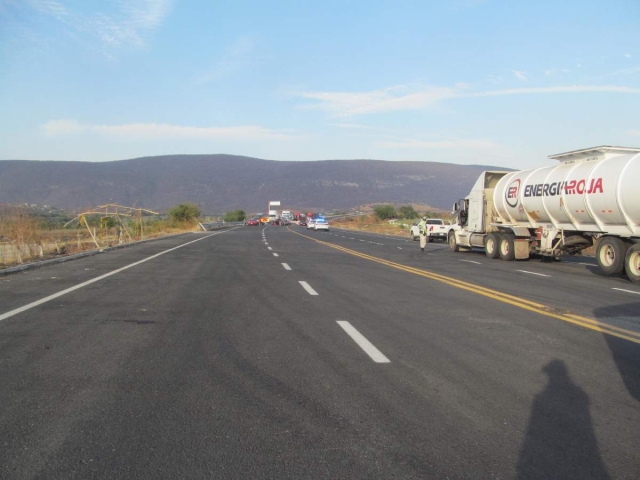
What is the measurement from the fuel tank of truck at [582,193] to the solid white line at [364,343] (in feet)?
38.2

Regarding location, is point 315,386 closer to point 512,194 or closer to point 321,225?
point 512,194

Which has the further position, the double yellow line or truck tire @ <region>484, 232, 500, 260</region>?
truck tire @ <region>484, 232, 500, 260</region>

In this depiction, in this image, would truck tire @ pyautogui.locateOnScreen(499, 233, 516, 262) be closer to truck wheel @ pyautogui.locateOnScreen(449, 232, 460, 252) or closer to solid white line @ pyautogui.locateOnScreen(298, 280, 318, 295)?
truck wheel @ pyautogui.locateOnScreen(449, 232, 460, 252)

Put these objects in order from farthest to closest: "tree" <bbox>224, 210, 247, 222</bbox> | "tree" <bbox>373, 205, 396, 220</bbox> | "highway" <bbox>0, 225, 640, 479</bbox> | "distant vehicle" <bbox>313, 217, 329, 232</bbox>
A: "tree" <bbox>224, 210, 247, 222</bbox> < "tree" <bbox>373, 205, 396, 220</bbox> < "distant vehicle" <bbox>313, 217, 329, 232</bbox> < "highway" <bbox>0, 225, 640, 479</bbox>

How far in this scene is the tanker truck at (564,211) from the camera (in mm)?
17641

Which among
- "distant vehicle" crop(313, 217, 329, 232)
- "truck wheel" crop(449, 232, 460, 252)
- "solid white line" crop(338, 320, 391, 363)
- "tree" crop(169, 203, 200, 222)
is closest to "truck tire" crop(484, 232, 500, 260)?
"truck wheel" crop(449, 232, 460, 252)

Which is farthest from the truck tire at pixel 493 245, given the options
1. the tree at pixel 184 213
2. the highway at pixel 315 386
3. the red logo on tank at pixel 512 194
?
the tree at pixel 184 213

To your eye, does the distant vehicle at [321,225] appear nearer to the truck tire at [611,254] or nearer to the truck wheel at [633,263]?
the truck tire at [611,254]

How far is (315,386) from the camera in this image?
6.05 metres

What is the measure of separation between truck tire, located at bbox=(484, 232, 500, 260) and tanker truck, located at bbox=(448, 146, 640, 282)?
0.03 meters

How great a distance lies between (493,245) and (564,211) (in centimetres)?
527

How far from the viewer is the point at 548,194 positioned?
71.4 ft

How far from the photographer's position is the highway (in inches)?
172

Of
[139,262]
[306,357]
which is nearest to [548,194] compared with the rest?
[139,262]
